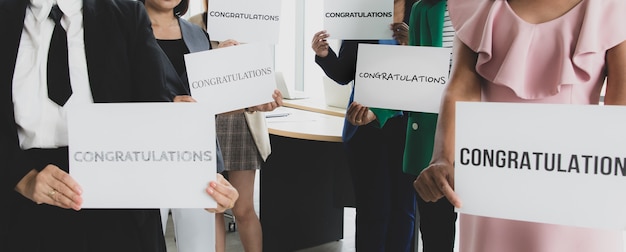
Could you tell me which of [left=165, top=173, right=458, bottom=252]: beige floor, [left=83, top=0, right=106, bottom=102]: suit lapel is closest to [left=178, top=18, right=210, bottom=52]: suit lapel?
[left=83, top=0, right=106, bottom=102]: suit lapel

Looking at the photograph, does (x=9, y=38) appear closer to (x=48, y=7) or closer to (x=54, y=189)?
(x=48, y=7)

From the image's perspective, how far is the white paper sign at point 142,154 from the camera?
122 centimetres

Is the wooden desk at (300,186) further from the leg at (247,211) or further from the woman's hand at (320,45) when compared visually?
the woman's hand at (320,45)

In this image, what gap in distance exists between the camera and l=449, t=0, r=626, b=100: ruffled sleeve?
3.65 feet

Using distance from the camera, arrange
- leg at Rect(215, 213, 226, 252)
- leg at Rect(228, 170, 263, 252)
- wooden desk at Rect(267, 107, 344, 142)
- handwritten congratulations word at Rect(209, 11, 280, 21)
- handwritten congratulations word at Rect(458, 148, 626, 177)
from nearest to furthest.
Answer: handwritten congratulations word at Rect(458, 148, 626, 177)
handwritten congratulations word at Rect(209, 11, 280, 21)
wooden desk at Rect(267, 107, 344, 142)
leg at Rect(228, 170, 263, 252)
leg at Rect(215, 213, 226, 252)

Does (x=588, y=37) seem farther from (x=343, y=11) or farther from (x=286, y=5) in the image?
(x=286, y=5)

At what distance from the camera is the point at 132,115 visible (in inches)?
48.4

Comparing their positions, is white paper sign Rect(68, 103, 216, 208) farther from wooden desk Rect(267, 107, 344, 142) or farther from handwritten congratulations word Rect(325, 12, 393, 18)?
wooden desk Rect(267, 107, 344, 142)

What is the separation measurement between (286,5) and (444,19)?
5.29m

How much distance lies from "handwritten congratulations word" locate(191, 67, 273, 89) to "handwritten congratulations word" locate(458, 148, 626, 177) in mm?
1160

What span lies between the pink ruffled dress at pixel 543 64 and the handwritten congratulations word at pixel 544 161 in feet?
0.29

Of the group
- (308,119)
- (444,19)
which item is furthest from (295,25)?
(444,19)

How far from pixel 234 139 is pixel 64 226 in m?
1.47

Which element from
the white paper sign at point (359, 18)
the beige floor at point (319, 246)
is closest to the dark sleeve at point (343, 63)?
the white paper sign at point (359, 18)
